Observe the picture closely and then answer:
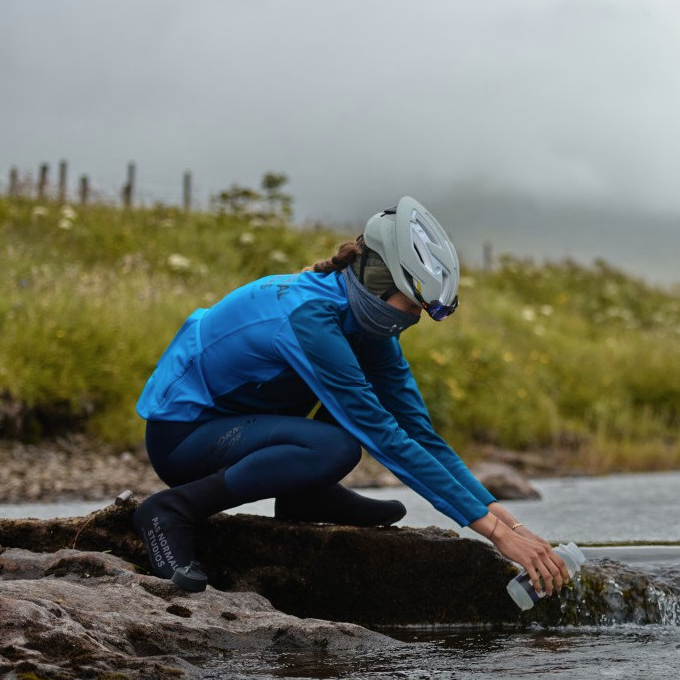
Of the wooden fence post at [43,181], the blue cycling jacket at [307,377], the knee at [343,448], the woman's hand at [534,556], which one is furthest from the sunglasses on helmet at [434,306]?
the wooden fence post at [43,181]

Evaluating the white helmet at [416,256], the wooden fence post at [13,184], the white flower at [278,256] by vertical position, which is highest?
the wooden fence post at [13,184]

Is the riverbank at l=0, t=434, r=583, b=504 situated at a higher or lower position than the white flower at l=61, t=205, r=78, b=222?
lower

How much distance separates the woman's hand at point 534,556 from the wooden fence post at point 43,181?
60.4 ft

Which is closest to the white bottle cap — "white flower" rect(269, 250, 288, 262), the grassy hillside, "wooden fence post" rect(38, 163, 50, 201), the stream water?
the stream water

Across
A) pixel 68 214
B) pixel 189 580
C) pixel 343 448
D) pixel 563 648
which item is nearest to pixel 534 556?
pixel 563 648

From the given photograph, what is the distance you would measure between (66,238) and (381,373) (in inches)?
597

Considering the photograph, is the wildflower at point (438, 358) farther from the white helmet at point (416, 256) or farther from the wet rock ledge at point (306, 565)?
the white helmet at point (416, 256)

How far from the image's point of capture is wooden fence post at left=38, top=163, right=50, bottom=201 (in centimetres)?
2103

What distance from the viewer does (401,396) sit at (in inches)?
160

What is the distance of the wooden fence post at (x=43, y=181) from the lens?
21031 mm

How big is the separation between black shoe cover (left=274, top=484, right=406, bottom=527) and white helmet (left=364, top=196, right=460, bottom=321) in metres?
0.85

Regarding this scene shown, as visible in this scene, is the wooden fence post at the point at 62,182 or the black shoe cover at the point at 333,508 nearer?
the black shoe cover at the point at 333,508

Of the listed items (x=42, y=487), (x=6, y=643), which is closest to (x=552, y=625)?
(x=6, y=643)

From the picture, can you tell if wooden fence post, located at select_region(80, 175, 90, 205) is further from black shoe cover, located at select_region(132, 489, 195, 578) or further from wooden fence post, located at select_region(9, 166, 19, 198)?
black shoe cover, located at select_region(132, 489, 195, 578)
